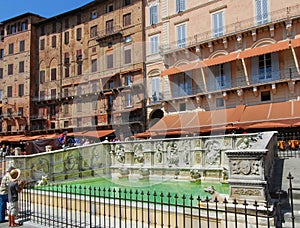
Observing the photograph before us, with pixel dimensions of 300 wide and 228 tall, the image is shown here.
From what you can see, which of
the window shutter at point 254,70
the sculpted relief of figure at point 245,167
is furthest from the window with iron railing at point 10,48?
the sculpted relief of figure at point 245,167

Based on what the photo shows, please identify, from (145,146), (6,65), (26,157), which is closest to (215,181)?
(145,146)

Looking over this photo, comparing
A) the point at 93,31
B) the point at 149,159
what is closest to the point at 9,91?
the point at 93,31

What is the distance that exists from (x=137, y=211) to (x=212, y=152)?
6.29 metres

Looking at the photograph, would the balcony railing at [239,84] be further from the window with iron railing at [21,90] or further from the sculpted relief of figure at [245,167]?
the window with iron railing at [21,90]

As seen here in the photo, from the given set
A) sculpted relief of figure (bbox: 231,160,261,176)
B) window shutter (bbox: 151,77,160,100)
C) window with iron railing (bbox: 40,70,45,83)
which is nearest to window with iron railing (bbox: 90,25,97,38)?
window with iron railing (bbox: 40,70,45,83)

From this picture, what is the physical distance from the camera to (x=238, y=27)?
78.4ft

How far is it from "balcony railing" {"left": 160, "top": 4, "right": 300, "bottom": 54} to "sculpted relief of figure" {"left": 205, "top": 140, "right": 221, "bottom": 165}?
1289 cm

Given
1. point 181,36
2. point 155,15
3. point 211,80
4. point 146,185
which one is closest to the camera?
point 146,185

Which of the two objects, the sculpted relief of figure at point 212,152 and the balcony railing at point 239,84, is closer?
the sculpted relief of figure at point 212,152

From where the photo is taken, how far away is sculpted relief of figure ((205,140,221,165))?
40.9 feet

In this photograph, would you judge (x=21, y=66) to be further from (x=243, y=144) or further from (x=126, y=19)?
(x=243, y=144)

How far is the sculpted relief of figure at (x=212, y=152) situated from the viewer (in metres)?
12.5

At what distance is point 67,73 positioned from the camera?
38.3 metres

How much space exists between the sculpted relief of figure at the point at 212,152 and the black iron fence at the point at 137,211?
454 centimetres
